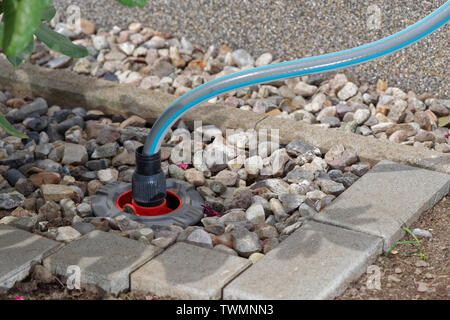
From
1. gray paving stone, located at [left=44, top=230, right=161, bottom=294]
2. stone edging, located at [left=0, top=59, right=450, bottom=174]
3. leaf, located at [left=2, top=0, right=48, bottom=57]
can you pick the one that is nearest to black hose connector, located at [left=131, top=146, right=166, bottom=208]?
gray paving stone, located at [left=44, top=230, right=161, bottom=294]

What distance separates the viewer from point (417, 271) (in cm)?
194

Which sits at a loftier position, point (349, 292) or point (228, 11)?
point (228, 11)

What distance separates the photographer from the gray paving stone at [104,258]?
1.84 m

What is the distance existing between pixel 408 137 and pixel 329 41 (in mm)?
690

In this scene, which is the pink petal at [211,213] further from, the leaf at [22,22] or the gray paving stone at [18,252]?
the leaf at [22,22]

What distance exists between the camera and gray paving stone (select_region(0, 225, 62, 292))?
1.86 m

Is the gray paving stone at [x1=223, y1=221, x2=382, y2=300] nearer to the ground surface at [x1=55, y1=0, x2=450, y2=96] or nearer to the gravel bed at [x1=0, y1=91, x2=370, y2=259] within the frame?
the gravel bed at [x1=0, y1=91, x2=370, y2=259]

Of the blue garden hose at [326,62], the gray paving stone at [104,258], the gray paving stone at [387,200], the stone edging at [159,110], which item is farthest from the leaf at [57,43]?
the stone edging at [159,110]

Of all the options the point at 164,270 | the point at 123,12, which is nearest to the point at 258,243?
the point at 164,270

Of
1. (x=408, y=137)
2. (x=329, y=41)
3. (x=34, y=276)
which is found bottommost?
(x=34, y=276)

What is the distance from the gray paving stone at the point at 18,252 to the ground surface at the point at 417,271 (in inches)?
32.8

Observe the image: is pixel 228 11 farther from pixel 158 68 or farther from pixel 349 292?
pixel 349 292

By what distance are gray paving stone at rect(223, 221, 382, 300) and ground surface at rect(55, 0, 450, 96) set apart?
1.30 meters
